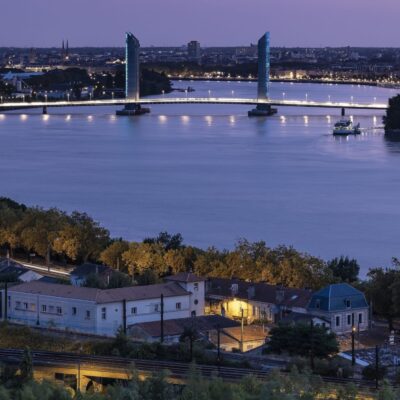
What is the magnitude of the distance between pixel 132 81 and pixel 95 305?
1569cm

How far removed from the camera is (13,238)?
558cm

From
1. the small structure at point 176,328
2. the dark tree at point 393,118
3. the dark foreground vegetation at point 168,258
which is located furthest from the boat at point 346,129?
the small structure at point 176,328

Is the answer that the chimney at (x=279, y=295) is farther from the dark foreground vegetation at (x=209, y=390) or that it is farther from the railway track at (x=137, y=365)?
the dark foreground vegetation at (x=209, y=390)

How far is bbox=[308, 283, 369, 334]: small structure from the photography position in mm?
4094

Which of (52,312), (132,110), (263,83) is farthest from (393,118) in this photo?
(52,312)

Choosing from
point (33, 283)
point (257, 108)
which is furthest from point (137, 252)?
point (257, 108)

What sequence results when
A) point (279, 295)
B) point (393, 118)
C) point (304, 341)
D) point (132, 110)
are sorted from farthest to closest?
1. point (132, 110)
2. point (393, 118)
3. point (279, 295)
4. point (304, 341)

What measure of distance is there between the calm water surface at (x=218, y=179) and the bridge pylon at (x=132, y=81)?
151 centimetres

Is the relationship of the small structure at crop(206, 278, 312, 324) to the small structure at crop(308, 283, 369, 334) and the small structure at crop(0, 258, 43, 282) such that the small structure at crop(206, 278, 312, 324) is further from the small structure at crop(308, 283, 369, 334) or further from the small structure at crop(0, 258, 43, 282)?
the small structure at crop(0, 258, 43, 282)

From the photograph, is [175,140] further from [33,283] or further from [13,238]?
[33,283]

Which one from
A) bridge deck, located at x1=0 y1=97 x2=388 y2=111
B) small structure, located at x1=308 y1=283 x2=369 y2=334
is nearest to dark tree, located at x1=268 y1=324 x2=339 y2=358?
small structure, located at x1=308 y1=283 x2=369 y2=334

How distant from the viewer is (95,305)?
4.01m

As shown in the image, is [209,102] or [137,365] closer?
→ [137,365]

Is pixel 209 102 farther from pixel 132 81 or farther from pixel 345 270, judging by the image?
pixel 345 270
